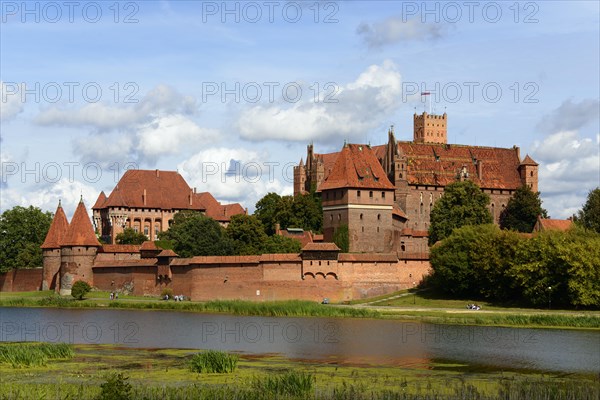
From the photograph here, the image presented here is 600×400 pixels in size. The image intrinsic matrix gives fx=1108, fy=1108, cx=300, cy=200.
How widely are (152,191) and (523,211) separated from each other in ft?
107

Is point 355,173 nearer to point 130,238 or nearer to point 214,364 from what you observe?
point 130,238

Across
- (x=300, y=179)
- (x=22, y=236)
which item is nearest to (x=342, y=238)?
(x=300, y=179)

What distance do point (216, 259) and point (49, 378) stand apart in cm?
3859

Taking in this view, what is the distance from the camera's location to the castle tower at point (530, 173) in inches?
3556

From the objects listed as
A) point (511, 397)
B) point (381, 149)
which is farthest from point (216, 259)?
point (511, 397)

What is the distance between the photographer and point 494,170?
9056 cm

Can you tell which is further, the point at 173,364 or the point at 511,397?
the point at 173,364

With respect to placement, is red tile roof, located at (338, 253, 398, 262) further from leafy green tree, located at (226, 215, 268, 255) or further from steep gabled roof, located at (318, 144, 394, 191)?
leafy green tree, located at (226, 215, 268, 255)

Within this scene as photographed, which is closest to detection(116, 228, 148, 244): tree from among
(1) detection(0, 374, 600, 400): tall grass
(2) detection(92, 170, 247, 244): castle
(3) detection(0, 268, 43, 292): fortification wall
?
(2) detection(92, 170, 247, 244): castle

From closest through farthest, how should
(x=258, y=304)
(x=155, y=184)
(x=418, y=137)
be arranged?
(x=258, y=304), (x=155, y=184), (x=418, y=137)

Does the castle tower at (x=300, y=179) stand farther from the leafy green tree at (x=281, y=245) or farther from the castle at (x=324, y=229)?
the leafy green tree at (x=281, y=245)

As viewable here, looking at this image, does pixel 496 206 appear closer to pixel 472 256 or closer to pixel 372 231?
pixel 372 231

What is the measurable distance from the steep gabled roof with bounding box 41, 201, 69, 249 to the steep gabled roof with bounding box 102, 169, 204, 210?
1560cm

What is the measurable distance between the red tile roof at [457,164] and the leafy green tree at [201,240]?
18.2 meters
